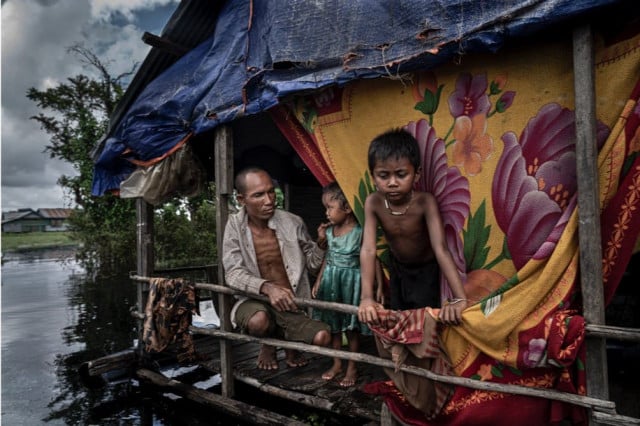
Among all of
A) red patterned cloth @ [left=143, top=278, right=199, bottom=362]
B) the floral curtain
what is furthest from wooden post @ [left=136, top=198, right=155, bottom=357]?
the floral curtain

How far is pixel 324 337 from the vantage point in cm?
351

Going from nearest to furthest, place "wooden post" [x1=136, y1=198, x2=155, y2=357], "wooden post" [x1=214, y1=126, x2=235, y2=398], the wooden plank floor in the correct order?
1. the wooden plank floor
2. "wooden post" [x1=214, y1=126, x2=235, y2=398]
3. "wooden post" [x1=136, y1=198, x2=155, y2=357]

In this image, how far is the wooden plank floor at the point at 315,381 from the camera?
316cm

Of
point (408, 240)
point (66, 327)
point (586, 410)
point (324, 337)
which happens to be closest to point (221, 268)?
point (324, 337)

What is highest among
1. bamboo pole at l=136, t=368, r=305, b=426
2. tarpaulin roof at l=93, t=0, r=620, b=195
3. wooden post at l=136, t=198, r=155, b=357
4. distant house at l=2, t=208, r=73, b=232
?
distant house at l=2, t=208, r=73, b=232

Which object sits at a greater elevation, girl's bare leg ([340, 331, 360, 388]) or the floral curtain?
the floral curtain

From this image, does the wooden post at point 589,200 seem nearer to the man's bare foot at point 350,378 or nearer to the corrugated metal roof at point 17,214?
the man's bare foot at point 350,378

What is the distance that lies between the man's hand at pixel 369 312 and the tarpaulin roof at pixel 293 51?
1353mm

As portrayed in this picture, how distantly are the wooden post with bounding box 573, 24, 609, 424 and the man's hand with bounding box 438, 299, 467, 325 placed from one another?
562 millimetres

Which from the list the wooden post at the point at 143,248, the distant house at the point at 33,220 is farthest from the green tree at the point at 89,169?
the distant house at the point at 33,220

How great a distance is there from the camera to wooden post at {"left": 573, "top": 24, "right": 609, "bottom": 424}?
200 centimetres

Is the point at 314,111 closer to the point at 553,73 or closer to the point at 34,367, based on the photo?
the point at 553,73

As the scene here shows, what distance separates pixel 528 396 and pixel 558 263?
71cm

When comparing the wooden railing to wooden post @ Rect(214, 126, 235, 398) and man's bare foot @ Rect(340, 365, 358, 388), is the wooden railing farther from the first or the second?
wooden post @ Rect(214, 126, 235, 398)
